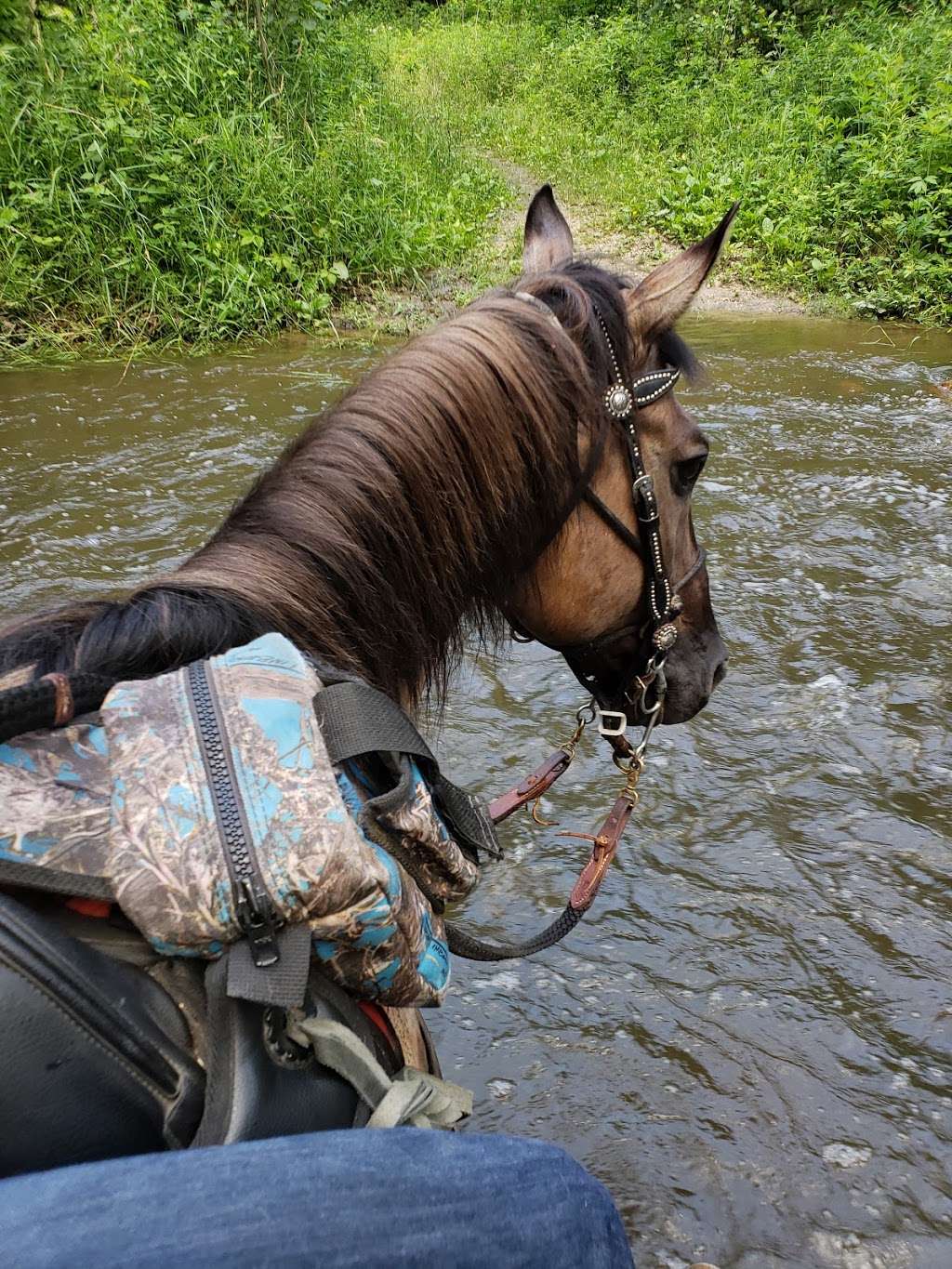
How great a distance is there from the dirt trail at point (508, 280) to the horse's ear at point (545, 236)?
4681 millimetres

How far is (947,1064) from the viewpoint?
2.47 m

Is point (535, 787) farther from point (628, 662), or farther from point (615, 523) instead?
point (615, 523)

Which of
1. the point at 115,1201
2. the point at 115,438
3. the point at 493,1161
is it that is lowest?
the point at 115,438

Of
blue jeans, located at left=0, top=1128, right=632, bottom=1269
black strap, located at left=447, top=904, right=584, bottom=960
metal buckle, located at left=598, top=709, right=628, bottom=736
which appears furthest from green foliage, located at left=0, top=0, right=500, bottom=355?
blue jeans, located at left=0, top=1128, right=632, bottom=1269

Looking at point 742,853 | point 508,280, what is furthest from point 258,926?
point 508,280

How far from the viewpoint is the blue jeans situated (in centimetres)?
89

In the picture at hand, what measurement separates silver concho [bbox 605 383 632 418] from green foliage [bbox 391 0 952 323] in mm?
7693

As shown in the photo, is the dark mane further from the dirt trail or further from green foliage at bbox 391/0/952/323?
green foliage at bbox 391/0/952/323

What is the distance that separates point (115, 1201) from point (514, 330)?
1.49 m

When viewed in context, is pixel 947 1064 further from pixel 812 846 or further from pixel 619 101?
pixel 619 101

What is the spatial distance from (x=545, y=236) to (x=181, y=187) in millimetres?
6025

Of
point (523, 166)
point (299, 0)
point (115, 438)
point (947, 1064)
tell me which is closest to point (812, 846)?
point (947, 1064)

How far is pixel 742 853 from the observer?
3.22m

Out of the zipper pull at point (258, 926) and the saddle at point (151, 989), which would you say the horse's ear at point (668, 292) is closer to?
the saddle at point (151, 989)
